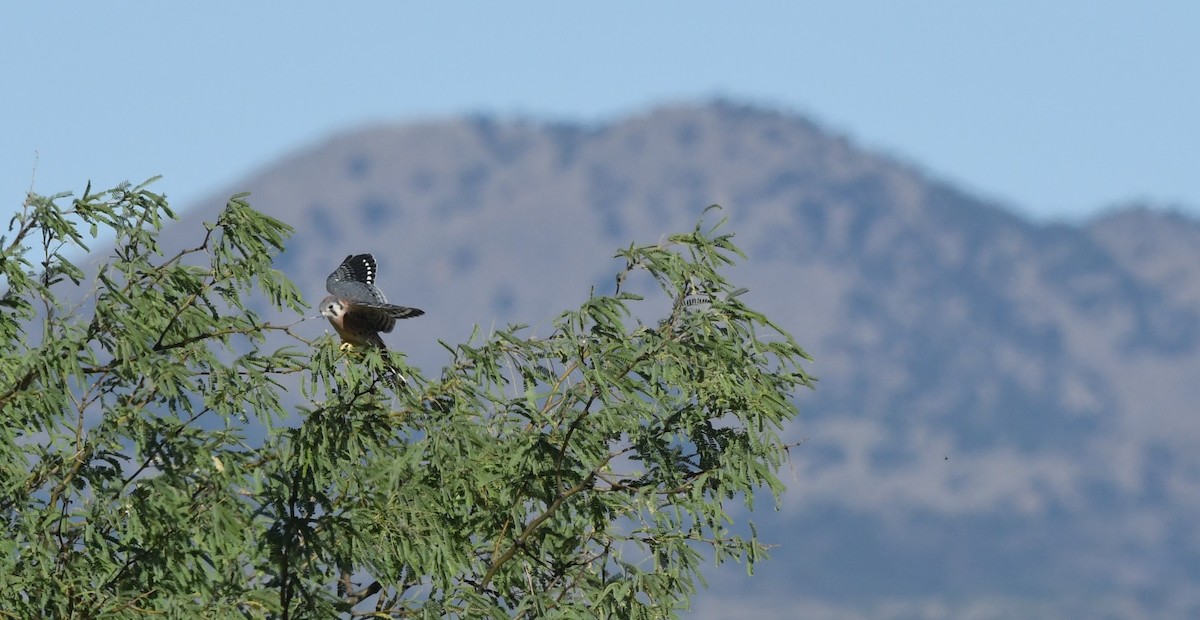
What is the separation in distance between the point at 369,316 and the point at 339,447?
1.11 metres

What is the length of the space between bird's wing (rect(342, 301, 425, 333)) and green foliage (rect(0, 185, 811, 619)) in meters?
0.28

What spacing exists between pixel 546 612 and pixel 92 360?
14.9ft

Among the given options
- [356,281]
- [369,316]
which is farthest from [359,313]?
[356,281]

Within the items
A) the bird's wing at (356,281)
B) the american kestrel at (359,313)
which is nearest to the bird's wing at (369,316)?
the american kestrel at (359,313)

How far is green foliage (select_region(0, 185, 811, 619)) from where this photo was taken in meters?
16.2

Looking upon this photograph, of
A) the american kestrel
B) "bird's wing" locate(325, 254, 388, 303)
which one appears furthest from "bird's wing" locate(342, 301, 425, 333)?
"bird's wing" locate(325, 254, 388, 303)

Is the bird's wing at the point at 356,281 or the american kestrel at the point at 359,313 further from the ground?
the bird's wing at the point at 356,281

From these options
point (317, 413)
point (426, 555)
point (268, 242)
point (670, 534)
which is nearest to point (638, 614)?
point (670, 534)

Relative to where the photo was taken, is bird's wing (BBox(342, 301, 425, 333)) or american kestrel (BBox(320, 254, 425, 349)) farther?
american kestrel (BBox(320, 254, 425, 349))

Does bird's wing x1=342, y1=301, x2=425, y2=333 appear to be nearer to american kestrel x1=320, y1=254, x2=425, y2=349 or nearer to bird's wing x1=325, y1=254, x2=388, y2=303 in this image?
american kestrel x1=320, y1=254, x2=425, y2=349

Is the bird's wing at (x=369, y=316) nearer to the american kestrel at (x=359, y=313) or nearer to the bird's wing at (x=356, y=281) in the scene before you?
the american kestrel at (x=359, y=313)

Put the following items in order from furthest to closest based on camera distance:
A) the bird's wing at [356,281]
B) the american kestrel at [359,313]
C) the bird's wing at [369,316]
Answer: the bird's wing at [356,281], the american kestrel at [359,313], the bird's wing at [369,316]

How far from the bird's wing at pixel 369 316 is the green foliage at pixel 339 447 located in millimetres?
277

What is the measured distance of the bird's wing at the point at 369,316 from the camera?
1573 cm
